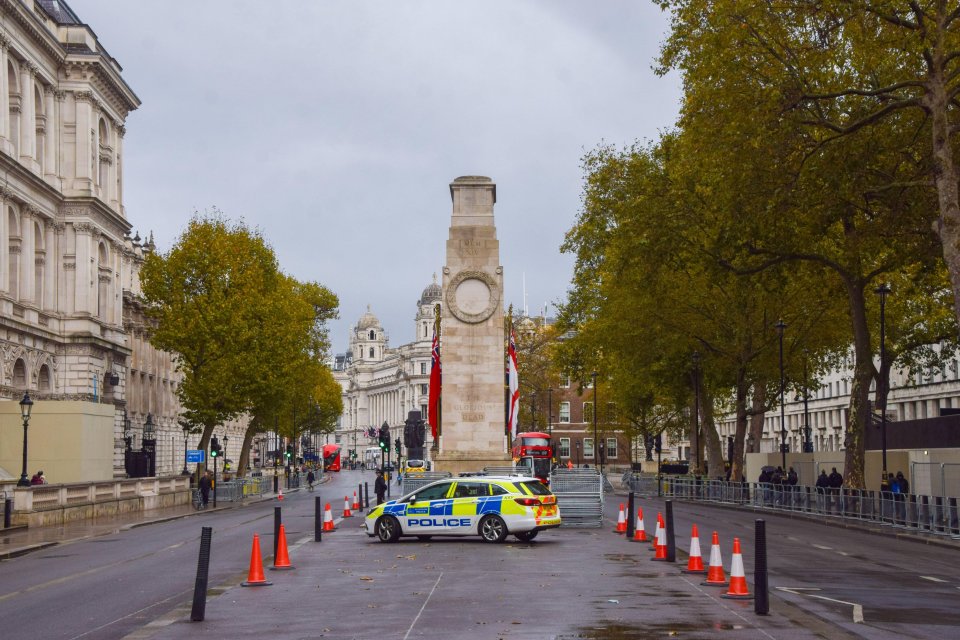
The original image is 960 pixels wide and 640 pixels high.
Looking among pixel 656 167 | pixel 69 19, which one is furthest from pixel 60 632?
pixel 69 19

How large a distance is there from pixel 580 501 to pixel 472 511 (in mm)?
7968

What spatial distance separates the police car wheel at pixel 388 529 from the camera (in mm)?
28781

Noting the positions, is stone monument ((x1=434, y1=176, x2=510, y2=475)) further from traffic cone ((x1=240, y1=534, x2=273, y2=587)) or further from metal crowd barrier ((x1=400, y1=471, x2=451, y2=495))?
traffic cone ((x1=240, y1=534, x2=273, y2=587))

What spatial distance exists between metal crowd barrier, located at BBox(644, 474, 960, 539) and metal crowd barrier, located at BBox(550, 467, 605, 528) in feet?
7.62

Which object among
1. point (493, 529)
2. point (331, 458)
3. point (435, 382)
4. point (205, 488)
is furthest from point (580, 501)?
point (331, 458)

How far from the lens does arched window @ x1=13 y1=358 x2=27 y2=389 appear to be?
61475 millimetres

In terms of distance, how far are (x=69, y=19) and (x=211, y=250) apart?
15.9 meters

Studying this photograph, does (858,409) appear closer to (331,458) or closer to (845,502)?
(845,502)

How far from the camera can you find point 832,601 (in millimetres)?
17578

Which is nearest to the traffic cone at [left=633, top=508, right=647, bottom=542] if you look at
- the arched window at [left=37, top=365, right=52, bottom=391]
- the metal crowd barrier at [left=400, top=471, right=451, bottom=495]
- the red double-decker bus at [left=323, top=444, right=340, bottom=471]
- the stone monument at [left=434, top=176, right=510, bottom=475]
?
the metal crowd barrier at [left=400, top=471, right=451, bottom=495]

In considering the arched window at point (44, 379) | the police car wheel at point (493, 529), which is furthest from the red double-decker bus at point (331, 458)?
the police car wheel at point (493, 529)

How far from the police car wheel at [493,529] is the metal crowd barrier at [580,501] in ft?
23.9

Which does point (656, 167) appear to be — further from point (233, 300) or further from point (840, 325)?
point (233, 300)

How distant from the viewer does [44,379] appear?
Result: 6606cm
